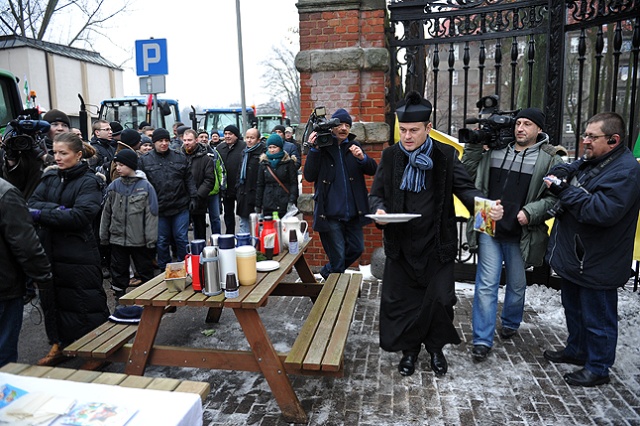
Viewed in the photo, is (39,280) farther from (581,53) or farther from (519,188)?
(581,53)

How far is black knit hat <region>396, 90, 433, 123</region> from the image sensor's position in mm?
3662

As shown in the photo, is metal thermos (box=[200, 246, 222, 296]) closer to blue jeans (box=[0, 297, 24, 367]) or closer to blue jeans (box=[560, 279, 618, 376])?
blue jeans (box=[0, 297, 24, 367])

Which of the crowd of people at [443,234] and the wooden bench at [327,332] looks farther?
the crowd of people at [443,234]

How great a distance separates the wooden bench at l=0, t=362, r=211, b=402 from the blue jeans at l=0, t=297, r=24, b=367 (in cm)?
87

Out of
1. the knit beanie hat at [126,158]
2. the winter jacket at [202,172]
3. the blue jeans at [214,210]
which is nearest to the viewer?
the knit beanie hat at [126,158]

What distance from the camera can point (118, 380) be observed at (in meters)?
2.21

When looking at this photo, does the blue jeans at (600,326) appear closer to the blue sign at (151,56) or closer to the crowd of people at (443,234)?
the crowd of people at (443,234)

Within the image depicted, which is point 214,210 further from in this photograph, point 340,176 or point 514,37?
point 514,37

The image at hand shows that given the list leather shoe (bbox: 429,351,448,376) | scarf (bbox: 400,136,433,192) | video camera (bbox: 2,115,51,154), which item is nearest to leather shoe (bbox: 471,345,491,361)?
leather shoe (bbox: 429,351,448,376)

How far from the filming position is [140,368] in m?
3.43

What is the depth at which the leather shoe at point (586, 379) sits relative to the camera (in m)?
3.66

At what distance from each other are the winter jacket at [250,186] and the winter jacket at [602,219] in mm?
4949

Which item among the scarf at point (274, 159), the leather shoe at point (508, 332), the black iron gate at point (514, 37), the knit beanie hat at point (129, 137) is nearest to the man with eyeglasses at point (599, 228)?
the leather shoe at point (508, 332)

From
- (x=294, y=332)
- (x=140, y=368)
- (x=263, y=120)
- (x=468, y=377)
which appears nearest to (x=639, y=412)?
(x=468, y=377)
